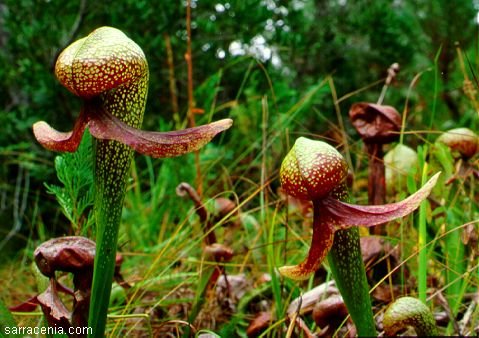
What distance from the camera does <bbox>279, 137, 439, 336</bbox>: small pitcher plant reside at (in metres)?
0.80

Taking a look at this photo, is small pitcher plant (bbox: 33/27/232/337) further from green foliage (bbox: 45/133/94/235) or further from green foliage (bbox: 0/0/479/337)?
green foliage (bbox: 0/0/479/337)

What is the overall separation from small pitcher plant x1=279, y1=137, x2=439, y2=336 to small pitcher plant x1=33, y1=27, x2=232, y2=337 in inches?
4.9

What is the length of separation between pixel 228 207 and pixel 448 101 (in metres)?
3.34

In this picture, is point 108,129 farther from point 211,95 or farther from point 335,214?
point 211,95

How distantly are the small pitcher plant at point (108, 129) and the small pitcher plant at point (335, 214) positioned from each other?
125 mm

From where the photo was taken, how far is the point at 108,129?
87cm

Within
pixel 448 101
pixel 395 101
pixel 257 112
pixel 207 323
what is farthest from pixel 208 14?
pixel 448 101

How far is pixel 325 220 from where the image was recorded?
82 centimetres

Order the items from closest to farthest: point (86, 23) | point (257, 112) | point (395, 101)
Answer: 1. point (257, 112)
2. point (86, 23)
3. point (395, 101)

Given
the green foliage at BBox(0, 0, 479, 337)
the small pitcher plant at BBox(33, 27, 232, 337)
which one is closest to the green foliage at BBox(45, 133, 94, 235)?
the small pitcher plant at BBox(33, 27, 232, 337)

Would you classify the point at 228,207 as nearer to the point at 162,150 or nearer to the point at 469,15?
the point at 162,150

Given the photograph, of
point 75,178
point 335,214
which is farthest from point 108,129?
point 75,178

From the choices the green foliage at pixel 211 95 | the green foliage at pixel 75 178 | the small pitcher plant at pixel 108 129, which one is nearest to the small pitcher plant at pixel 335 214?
the small pitcher plant at pixel 108 129

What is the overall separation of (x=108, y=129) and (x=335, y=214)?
35 cm
